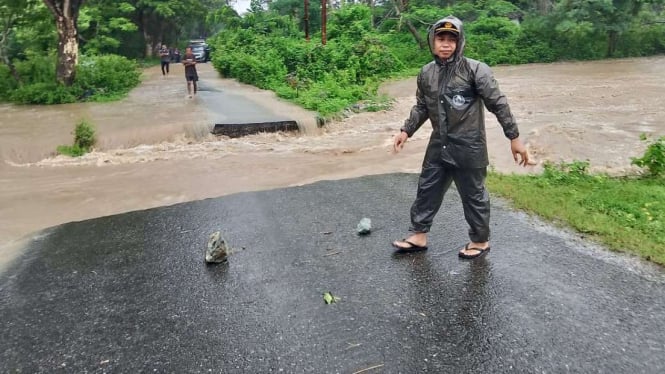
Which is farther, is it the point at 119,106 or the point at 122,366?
the point at 119,106

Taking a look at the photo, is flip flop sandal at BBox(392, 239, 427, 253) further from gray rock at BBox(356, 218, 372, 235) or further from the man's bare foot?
gray rock at BBox(356, 218, 372, 235)

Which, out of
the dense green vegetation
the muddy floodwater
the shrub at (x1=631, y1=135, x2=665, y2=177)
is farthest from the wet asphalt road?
the dense green vegetation

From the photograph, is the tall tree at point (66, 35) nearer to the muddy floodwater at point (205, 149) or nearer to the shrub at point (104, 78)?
the shrub at point (104, 78)

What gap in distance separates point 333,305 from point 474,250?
54.6 inches

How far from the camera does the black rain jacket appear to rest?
3939mm

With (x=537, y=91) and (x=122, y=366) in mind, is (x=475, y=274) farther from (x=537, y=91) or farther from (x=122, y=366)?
(x=537, y=91)

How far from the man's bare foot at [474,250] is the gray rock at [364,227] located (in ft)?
3.44

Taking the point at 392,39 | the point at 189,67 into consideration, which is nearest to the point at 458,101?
the point at 189,67

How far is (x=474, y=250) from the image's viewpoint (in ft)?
14.6

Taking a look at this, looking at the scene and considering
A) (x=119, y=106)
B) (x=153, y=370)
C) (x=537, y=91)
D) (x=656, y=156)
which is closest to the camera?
(x=153, y=370)

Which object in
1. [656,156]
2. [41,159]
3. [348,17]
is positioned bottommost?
[41,159]

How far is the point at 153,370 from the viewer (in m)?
3.14

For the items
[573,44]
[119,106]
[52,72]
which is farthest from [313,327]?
[573,44]

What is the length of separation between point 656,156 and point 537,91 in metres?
12.2
